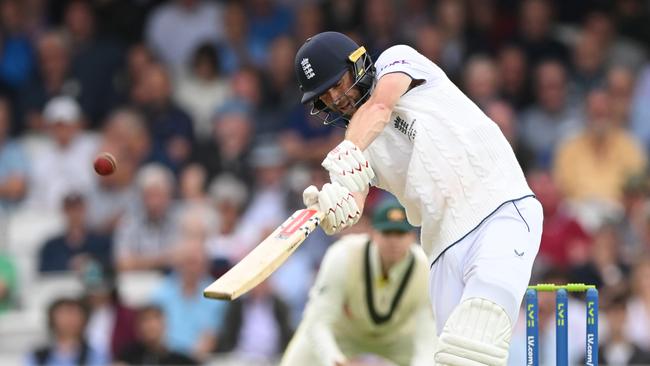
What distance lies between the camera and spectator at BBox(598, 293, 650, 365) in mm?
10516

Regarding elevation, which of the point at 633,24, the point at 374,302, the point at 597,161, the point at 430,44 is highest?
the point at 633,24

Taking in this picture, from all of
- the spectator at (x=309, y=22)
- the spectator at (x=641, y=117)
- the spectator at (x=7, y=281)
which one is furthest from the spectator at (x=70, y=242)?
the spectator at (x=641, y=117)

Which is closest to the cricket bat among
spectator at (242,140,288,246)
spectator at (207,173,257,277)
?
spectator at (207,173,257,277)

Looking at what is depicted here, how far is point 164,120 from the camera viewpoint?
12.8 meters

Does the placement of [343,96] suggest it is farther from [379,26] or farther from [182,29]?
[182,29]

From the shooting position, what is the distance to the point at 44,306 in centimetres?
1148

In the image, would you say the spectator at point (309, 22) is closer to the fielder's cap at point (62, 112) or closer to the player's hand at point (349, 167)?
the fielder's cap at point (62, 112)

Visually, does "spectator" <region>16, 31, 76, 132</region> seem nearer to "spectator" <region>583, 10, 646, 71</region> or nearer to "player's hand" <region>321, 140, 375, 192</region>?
"spectator" <region>583, 10, 646, 71</region>

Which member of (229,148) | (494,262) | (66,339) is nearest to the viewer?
(494,262)

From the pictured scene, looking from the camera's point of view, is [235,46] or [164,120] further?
[235,46]

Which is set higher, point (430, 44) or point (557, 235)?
point (430, 44)

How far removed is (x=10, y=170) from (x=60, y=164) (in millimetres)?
426

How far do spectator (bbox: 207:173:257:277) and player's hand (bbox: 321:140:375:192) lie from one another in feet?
17.5

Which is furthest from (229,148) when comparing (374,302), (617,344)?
(617,344)
